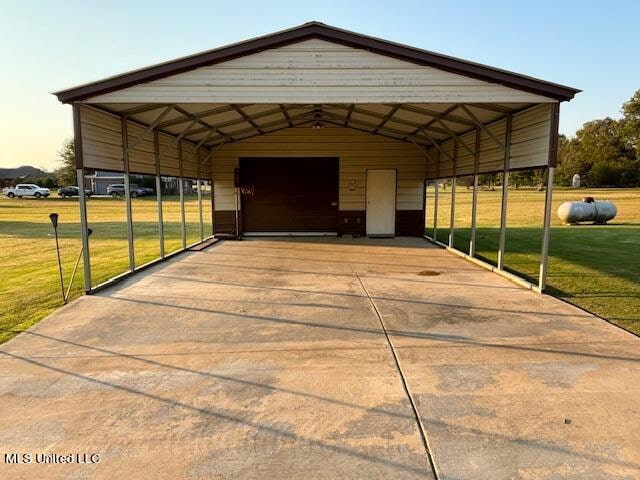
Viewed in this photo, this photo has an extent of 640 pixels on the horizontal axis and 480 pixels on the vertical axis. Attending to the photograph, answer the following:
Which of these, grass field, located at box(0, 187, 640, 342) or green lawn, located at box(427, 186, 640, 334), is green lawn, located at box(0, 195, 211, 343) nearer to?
grass field, located at box(0, 187, 640, 342)

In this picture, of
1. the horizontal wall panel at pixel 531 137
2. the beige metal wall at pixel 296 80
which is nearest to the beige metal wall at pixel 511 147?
the horizontal wall panel at pixel 531 137

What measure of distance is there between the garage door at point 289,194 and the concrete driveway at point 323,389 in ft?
23.9

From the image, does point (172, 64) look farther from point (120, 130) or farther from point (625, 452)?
point (625, 452)

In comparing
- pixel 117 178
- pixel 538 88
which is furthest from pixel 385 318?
pixel 117 178

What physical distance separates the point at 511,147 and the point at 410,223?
19.0ft

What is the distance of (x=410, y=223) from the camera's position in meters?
12.8

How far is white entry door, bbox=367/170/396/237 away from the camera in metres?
12.6

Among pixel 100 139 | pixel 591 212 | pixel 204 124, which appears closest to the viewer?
pixel 100 139

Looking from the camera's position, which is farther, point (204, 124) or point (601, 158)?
point (601, 158)

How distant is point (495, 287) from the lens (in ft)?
20.6

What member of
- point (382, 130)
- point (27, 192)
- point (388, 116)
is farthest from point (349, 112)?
point (27, 192)

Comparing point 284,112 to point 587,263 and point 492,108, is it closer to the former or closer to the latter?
point 492,108

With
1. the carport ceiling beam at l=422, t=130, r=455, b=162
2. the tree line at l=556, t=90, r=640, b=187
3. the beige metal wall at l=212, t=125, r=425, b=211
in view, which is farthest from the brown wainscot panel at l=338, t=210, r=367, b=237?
the tree line at l=556, t=90, r=640, b=187

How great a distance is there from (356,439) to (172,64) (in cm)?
528
